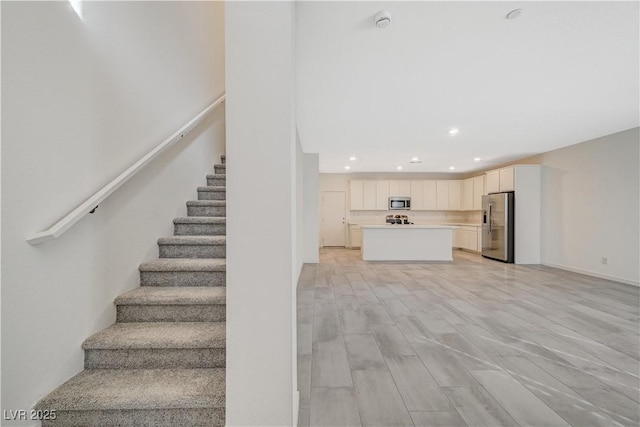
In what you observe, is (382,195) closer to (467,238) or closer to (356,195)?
(356,195)

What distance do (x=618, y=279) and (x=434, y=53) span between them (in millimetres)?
5360

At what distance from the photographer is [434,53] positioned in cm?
235

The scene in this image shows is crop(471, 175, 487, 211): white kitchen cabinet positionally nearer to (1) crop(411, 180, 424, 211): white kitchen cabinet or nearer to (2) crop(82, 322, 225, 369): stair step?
(1) crop(411, 180, 424, 211): white kitchen cabinet

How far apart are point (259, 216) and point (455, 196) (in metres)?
9.17

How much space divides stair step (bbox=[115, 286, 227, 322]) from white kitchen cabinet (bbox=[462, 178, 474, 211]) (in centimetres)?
864

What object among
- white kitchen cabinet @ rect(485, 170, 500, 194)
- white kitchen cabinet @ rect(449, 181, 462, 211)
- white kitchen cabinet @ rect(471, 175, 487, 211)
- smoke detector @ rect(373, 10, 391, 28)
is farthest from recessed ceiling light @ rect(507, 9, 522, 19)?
white kitchen cabinet @ rect(449, 181, 462, 211)

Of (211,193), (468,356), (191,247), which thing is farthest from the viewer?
(211,193)

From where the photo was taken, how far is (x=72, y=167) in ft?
4.92

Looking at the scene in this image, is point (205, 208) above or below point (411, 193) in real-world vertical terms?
below

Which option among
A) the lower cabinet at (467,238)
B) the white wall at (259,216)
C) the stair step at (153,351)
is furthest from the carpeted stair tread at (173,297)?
the lower cabinet at (467,238)

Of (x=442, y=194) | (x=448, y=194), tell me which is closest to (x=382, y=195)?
(x=442, y=194)

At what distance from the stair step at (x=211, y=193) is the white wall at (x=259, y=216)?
1.91 meters

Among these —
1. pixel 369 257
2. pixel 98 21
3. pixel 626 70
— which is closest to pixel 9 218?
pixel 98 21

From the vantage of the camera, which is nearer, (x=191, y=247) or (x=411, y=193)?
(x=191, y=247)
